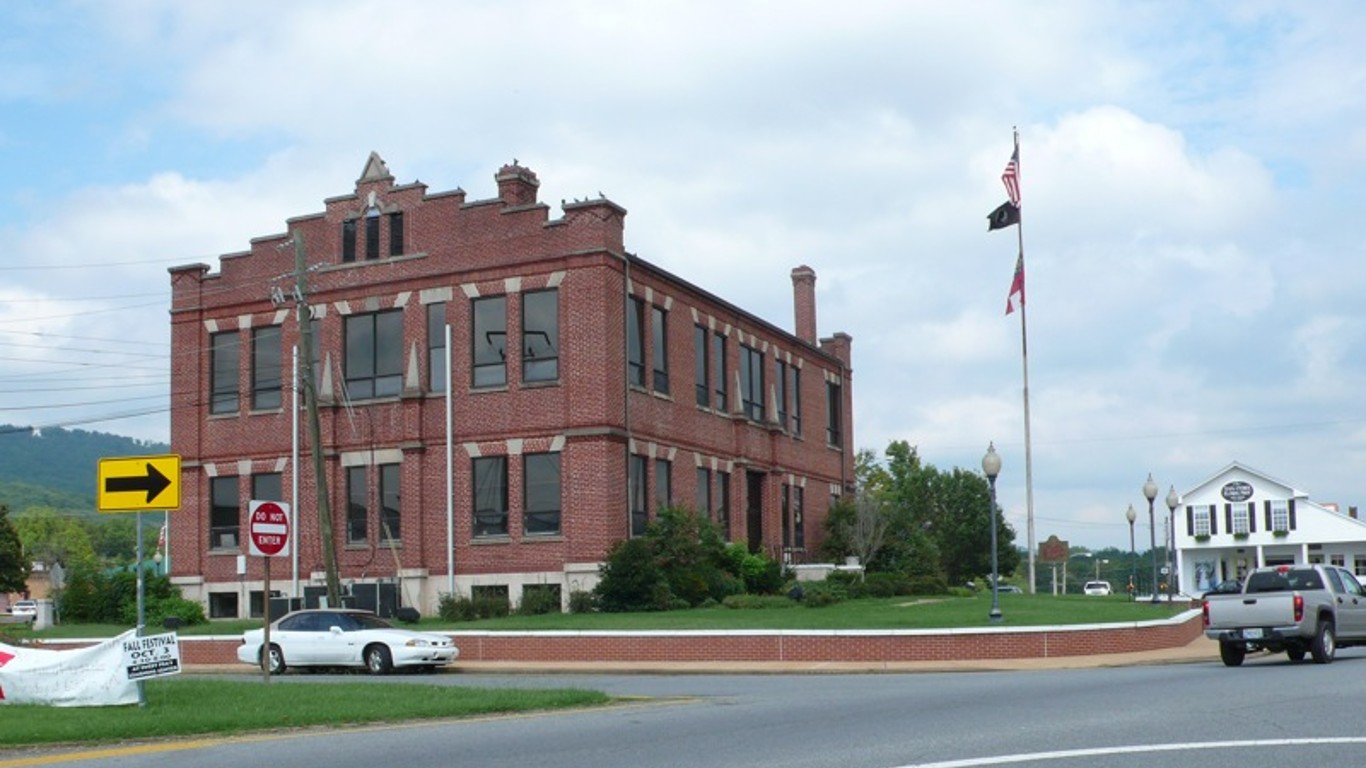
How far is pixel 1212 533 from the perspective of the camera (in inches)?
3482

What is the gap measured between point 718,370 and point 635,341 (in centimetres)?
630

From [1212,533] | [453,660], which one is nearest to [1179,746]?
[453,660]

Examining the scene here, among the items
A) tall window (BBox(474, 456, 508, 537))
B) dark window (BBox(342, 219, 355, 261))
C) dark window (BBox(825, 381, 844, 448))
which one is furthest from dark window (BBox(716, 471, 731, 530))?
dark window (BBox(342, 219, 355, 261))

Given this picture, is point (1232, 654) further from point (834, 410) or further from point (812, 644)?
point (834, 410)

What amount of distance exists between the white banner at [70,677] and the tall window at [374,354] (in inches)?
901

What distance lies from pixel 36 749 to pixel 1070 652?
20369 millimetres

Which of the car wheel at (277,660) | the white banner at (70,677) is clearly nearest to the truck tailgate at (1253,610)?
the white banner at (70,677)

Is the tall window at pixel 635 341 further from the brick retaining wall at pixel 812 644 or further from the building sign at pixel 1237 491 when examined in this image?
the building sign at pixel 1237 491

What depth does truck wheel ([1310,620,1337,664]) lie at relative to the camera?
25.7m

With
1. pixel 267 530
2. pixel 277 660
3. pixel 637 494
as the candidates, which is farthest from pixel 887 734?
pixel 637 494

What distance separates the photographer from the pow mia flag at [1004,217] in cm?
4875

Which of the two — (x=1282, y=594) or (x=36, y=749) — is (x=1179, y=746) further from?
(x=1282, y=594)

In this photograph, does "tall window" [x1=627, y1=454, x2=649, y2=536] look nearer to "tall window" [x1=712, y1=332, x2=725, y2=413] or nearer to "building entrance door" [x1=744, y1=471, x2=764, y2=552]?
"tall window" [x1=712, y1=332, x2=725, y2=413]

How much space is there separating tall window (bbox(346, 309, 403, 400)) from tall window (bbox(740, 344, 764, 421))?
11589 millimetres
